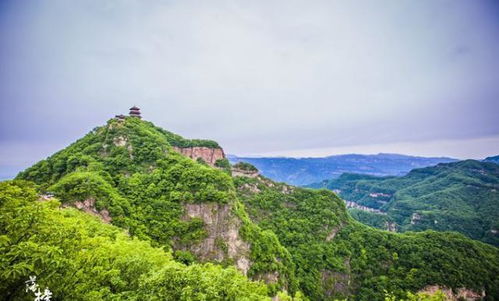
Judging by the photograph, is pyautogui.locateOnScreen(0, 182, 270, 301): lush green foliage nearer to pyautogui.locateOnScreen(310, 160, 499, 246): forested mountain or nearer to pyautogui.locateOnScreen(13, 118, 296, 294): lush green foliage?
pyautogui.locateOnScreen(13, 118, 296, 294): lush green foliage

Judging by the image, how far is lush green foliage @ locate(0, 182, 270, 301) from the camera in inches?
350

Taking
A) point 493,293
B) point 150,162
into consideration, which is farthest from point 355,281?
point 150,162

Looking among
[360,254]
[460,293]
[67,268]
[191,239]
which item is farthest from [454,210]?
[67,268]

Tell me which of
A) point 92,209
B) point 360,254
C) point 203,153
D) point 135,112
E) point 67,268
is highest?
point 135,112

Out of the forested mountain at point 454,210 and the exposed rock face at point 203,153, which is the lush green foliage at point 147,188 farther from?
the forested mountain at point 454,210

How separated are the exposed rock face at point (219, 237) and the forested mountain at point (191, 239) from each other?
0.18m

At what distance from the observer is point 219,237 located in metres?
42.9

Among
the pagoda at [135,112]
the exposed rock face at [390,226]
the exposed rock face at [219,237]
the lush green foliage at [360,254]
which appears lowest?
the exposed rock face at [390,226]

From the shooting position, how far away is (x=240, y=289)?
1650cm

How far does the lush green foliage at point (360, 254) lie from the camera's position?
5306 cm

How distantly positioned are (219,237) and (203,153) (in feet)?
123

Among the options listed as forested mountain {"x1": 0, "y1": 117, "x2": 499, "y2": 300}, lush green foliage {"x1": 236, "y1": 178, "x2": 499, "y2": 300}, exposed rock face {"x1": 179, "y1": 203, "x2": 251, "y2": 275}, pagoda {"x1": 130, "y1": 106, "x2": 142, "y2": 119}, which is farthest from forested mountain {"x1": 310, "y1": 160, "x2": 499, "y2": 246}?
pagoda {"x1": 130, "y1": 106, "x2": 142, "y2": 119}

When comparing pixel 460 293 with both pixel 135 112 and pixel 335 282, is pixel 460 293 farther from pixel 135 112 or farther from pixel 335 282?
pixel 135 112

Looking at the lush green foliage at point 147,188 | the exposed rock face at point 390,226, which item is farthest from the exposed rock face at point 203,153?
the exposed rock face at point 390,226
